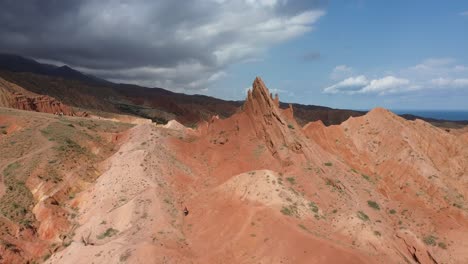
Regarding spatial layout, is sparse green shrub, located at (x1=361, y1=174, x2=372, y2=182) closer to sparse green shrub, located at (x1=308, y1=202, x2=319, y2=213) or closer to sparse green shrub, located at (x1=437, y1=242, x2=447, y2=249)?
sparse green shrub, located at (x1=437, y1=242, x2=447, y2=249)

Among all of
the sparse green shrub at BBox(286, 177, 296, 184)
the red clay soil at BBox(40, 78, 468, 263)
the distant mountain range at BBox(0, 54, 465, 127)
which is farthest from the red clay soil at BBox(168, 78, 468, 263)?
the distant mountain range at BBox(0, 54, 465, 127)

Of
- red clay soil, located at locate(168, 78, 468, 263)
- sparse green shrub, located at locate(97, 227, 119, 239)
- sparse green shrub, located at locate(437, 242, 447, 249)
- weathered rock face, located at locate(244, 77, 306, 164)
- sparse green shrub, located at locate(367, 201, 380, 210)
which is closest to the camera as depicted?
red clay soil, located at locate(168, 78, 468, 263)

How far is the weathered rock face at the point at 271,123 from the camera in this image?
109 ft

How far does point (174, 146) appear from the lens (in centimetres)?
3950

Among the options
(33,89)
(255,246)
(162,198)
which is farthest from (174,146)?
(33,89)

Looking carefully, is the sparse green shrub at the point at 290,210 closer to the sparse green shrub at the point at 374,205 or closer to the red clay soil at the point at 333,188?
the red clay soil at the point at 333,188

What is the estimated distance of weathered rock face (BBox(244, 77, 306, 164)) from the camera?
1309 inches

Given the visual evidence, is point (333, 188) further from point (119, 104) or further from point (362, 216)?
point (119, 104)

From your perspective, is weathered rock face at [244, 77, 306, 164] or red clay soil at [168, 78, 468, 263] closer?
red clay soil at [168, 78, 468, 263]

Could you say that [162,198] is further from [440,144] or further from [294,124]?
[440,144]

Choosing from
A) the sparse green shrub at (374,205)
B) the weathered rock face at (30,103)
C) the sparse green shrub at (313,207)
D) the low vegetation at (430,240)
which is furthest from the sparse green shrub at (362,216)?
the weathered rock face at (30,103)

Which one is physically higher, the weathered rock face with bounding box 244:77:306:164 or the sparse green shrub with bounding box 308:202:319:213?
the weathered rock face with bounding box 244:77:306:164

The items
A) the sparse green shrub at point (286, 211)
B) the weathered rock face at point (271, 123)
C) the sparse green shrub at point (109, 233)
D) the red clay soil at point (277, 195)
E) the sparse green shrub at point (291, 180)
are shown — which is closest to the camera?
the red clay soil at point (277, 195)

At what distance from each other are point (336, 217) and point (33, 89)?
11090 cm
